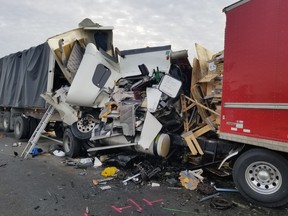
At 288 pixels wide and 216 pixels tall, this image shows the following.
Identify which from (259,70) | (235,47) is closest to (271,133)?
(259,70)

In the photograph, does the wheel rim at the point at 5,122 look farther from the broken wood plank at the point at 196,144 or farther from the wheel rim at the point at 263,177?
the wheel rim at the point at 263,177

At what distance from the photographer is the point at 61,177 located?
5.88 meters

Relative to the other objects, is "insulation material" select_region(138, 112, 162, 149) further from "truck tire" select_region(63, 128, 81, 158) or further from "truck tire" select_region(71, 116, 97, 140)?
"truck tire" select_region(63, 128, 81, 158)

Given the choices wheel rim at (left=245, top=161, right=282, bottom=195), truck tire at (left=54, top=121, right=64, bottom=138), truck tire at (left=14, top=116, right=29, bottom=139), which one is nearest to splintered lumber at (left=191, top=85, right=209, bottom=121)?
wheel rim at (left=245, top=161, right=282, bottom=195)

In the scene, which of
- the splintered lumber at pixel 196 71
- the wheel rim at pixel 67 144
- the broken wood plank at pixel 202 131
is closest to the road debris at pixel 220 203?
the broken wood plank at pixel 202 131

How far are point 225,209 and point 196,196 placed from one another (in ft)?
2.12

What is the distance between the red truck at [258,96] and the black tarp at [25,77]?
6.15 m

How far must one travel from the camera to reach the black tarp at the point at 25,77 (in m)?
9.41

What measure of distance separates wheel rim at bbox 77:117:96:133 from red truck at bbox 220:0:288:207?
376 cm

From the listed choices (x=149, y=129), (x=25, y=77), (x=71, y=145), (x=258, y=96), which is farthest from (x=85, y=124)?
(x=258, y=96)

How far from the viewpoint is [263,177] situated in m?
4.38

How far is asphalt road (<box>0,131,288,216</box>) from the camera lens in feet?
13.8

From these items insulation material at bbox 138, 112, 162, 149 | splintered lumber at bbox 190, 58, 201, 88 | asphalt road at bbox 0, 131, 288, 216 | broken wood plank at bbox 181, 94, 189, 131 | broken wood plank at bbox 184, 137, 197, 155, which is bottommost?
asphalt road at bbox 0, 131, 288, 216

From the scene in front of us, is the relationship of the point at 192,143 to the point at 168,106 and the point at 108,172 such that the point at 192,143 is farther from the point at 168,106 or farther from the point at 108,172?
the point at 108,172
